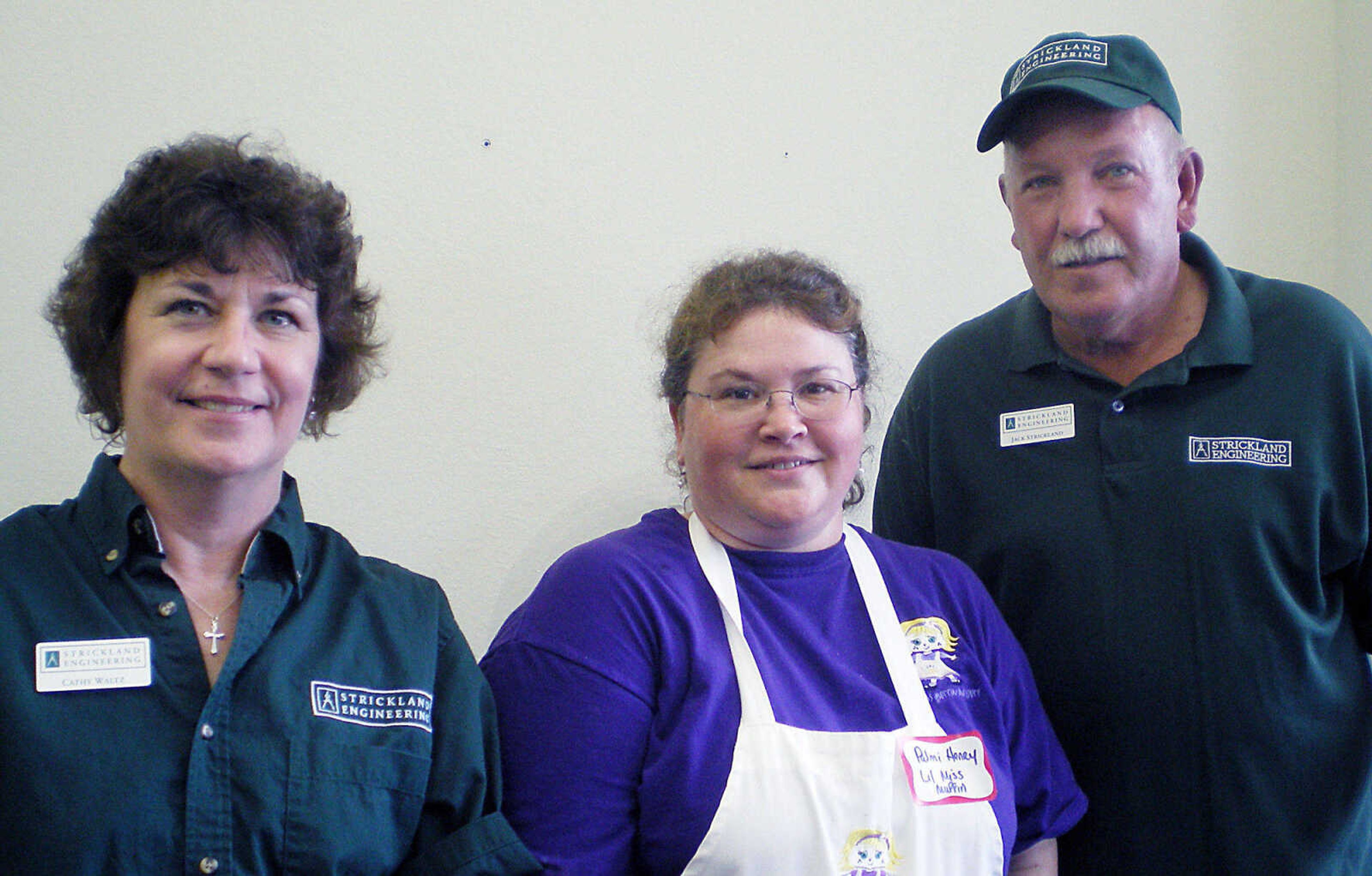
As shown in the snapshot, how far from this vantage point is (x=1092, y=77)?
5.37 feet

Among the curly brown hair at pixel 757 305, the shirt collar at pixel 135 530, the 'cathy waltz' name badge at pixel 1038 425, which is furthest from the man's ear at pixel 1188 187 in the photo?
the shirt collar at pixel 135 530

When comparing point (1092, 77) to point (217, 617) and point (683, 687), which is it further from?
point (217, 617)

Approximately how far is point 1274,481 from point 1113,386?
0.27m

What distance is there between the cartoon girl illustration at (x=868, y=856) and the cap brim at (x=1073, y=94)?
106 cm

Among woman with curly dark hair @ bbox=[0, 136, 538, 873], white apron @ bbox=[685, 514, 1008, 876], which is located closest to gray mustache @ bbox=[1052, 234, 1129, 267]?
white apron @ bbox=[685, 514, 1008, 876]

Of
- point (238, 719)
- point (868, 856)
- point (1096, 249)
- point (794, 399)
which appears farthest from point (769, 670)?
point (1096, 249)

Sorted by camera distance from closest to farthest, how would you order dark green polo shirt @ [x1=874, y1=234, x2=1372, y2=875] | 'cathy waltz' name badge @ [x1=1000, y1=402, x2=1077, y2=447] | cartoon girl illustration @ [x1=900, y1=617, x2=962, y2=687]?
cartoon girl illustration @ [x1=900, y1=617, x2=962, y2=687], dark green polo shirt @ [x1=874, y1=234, x2=1372, y2=875], 'cathy waltz' name badge @ [x1=1000, y1=402, x2=1077, y2=447]

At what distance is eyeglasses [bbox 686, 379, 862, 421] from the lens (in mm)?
1450

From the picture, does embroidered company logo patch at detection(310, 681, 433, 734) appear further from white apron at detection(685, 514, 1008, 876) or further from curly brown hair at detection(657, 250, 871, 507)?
curly brown hair at detection(657, 250, 871, 507)

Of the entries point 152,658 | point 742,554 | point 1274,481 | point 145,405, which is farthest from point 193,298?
point 1274,481

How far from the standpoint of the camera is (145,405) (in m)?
1.16

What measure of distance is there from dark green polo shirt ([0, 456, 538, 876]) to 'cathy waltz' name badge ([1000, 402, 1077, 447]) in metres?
0.95

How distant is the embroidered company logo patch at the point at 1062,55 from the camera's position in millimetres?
1655

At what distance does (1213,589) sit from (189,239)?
1.46 metres
